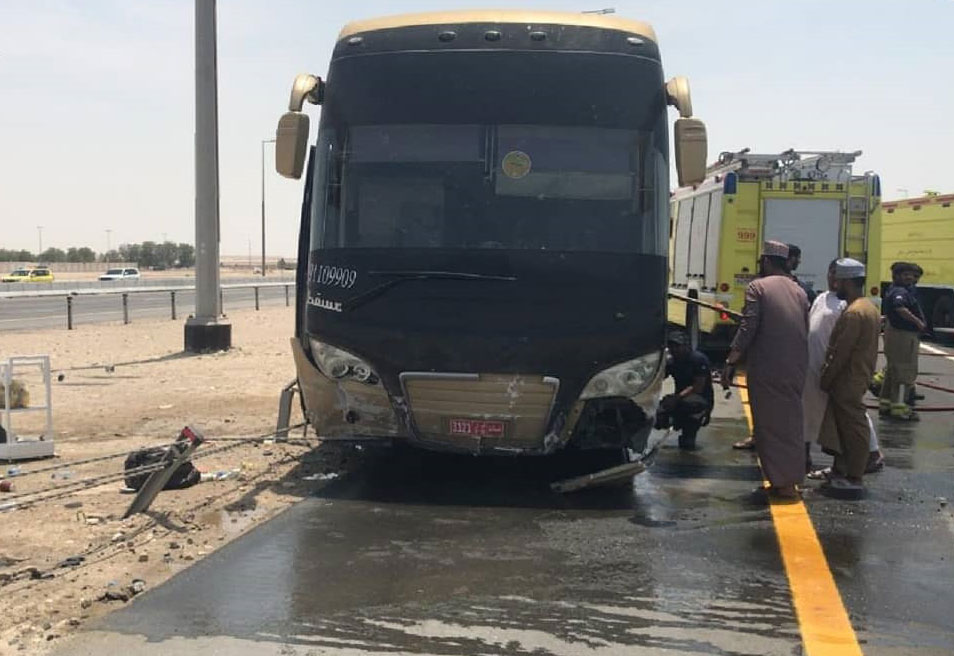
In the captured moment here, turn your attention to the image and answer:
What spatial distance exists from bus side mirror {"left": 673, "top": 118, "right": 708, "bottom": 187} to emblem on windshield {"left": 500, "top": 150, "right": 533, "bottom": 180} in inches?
42.4

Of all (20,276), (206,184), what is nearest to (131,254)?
(20,276)

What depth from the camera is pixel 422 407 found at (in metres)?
6.24

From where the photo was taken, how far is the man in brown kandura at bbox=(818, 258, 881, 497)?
6.64 metres

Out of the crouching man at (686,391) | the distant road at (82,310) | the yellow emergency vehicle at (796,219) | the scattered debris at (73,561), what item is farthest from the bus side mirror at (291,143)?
the distant road at (82,310)

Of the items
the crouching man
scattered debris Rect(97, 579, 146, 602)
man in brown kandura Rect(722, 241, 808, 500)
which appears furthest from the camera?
the crouching man

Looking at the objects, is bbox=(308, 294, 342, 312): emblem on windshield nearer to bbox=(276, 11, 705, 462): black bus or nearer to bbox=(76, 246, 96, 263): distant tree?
bbox=(276, 11, 705, 462): black bus

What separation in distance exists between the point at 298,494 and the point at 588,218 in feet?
9.27

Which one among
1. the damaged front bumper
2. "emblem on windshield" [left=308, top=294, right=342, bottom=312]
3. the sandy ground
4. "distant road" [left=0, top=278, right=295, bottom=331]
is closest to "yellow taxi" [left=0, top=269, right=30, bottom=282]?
"distant road" [left=0, top=278, right=295, bottom=331]

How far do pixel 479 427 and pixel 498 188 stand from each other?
1.60 meters

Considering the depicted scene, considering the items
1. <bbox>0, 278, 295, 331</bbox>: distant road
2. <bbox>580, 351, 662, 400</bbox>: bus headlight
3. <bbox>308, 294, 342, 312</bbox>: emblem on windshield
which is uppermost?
<bbox>308, 294, 342, 312</bbox>: emblem on windshield

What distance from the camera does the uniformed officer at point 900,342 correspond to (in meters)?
10.4

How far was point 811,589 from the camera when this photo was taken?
4.75m

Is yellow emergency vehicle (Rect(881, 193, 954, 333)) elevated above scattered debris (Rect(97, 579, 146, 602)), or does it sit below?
above

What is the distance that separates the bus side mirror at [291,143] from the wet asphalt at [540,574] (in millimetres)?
2320
